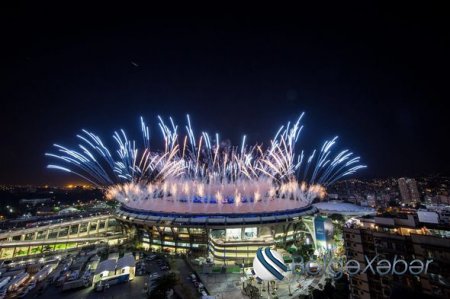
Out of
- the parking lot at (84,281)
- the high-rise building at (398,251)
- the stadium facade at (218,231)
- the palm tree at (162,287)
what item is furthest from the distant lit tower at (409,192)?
the palm tree at (162,287)

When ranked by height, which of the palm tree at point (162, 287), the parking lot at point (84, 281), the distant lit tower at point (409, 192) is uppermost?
the distant lit tower at point (409, 192)

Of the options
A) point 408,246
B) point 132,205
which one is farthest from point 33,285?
point 408,246

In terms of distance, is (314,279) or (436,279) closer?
(436,279)

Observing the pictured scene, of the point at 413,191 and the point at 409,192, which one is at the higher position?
the point at 413,191

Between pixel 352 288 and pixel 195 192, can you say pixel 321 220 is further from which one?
pixel 195 192

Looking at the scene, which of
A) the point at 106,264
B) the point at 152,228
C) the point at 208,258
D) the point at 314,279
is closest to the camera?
the point at 106,264

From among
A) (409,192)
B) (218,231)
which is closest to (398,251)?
(218,231)

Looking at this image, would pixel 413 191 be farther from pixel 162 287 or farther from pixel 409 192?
pixel 162 287

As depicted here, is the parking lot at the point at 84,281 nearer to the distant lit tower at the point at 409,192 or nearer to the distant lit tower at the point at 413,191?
the distant lit tower at the point at 409,192
